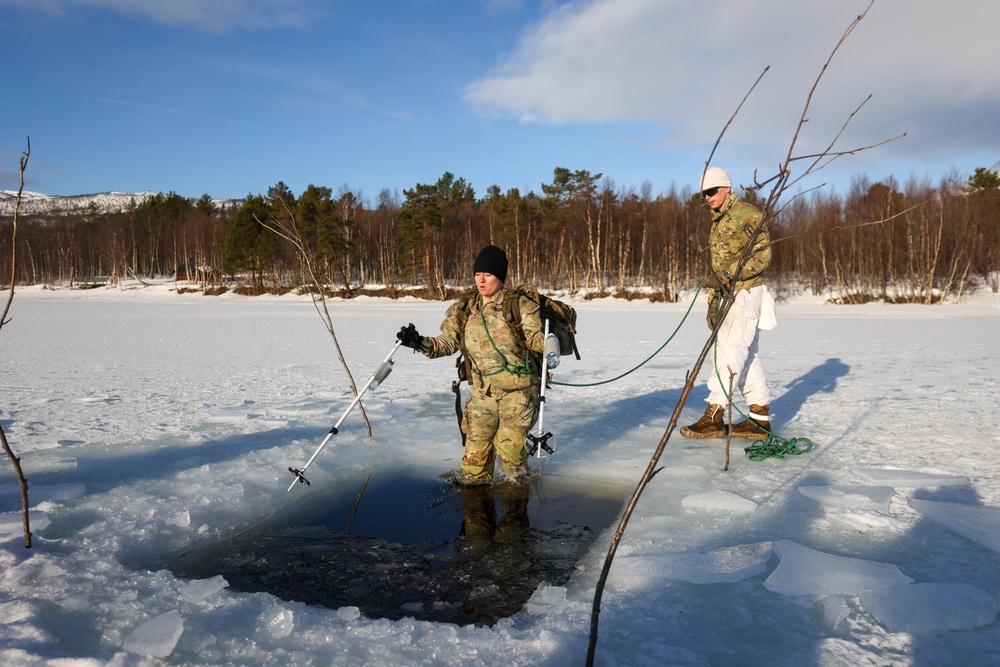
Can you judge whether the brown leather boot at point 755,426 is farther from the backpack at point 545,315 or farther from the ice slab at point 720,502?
the backpack at point 545,315

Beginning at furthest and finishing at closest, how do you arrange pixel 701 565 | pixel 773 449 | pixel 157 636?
pixel 773 449
pixel 701 565
pixel 157 636

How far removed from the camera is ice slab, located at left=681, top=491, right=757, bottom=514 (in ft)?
12.8

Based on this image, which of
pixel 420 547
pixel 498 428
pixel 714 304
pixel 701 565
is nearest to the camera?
pixel 701 565

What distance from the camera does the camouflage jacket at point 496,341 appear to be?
441cm

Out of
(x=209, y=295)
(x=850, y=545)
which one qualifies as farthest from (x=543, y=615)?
(x=209, y=295)

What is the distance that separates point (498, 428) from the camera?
4562 mm

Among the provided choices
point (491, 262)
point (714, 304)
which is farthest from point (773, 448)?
point (491, 262)

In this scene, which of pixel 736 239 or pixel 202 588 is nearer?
pixel 202 588

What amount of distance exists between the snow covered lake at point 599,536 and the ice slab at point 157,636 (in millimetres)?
11

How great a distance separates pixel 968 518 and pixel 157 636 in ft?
13.7

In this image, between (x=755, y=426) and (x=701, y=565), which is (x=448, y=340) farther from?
(x=755, y=426)

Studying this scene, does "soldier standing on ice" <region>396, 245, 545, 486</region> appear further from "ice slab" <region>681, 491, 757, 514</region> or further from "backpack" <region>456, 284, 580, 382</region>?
"ice slab" <region>681, 491, 757, 514</region>

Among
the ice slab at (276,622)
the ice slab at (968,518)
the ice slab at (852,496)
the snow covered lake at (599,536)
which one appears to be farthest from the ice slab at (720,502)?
the ice slab at (276,622)

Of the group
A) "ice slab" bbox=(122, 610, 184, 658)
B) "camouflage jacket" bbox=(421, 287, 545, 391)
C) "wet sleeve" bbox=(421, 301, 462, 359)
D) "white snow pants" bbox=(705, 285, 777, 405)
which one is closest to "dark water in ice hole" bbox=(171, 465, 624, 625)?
"ice slab" bbox=(122, 610, 184, 658)
